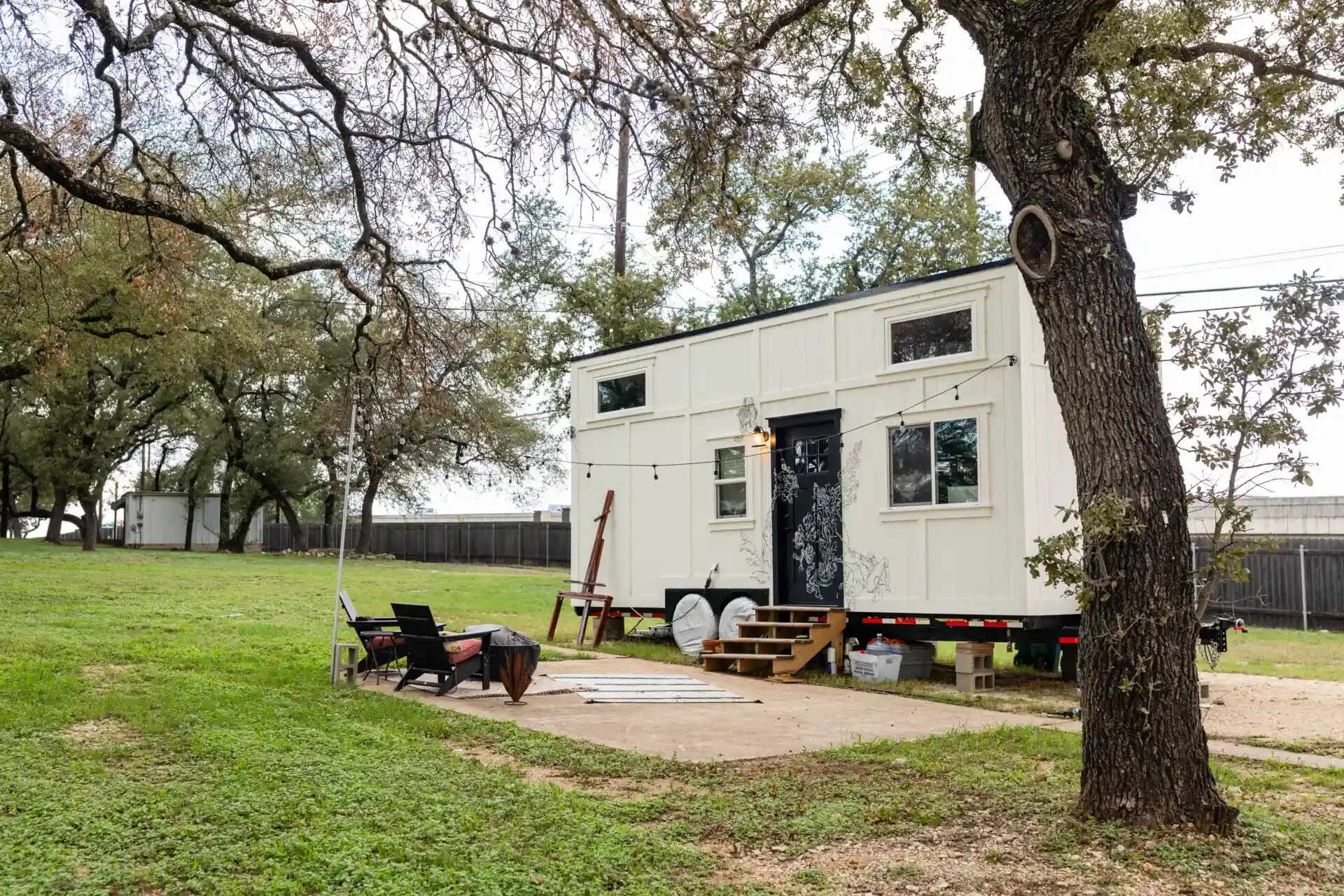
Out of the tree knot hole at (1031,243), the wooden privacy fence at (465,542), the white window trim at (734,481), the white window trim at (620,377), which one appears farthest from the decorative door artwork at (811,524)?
the wooden privacy fence at (465,542)

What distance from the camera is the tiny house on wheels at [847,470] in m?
11.4

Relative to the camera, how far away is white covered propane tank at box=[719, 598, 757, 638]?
1366 centimetres

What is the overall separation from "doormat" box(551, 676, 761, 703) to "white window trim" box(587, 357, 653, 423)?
4727 millimetres

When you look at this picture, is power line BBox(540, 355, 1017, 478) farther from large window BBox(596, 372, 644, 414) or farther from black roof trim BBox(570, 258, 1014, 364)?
black roof trim BBox(570, 258, 1014, 364)

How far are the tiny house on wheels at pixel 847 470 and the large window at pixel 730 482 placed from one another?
21 millimetres

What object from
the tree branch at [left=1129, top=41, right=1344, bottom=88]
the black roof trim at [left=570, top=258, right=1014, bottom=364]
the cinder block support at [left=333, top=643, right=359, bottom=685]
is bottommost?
the cinder block support at [left=333, top=643, right=359, bottom=685]

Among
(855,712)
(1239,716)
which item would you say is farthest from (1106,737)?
(1239,716)

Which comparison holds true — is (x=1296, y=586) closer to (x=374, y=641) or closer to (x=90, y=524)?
(x=374, y=641)

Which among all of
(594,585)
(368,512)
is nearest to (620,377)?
(594,585)

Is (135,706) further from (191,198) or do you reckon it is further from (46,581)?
(46,581)

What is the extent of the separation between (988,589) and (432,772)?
257 inches

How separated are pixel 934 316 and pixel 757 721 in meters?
5.04

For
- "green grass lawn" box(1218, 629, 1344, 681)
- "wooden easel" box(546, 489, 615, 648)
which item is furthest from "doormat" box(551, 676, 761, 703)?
"green grass lawn" box(1218, 629, 1344, 681)

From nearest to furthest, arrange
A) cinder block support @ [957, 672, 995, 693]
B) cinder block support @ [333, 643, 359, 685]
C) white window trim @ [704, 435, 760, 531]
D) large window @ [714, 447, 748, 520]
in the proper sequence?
1. cinder block support @ [333, 643, 359, 685]
2. cinder block support @ [957, 672, 995, 693]
3. white window trim @ [704, 435, 760, 531]
4. large window @ [714, 447, 748, 520]
